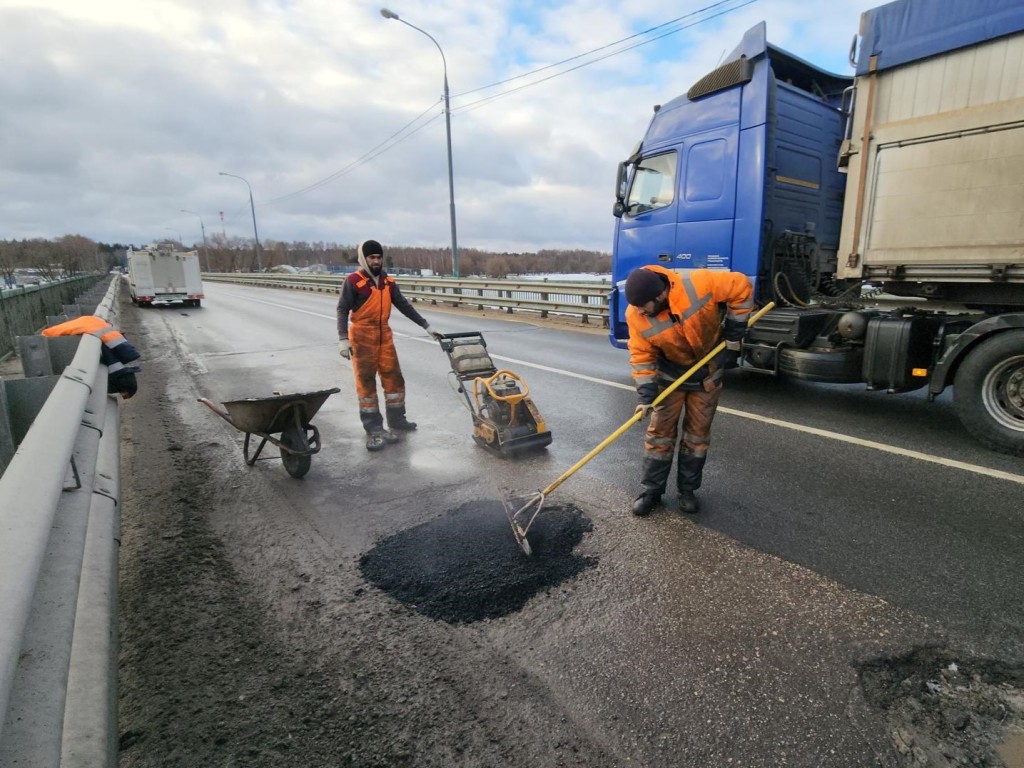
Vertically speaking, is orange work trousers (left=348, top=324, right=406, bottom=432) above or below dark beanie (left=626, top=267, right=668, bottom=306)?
below

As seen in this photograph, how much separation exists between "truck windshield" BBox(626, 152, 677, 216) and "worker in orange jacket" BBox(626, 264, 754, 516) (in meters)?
3.58

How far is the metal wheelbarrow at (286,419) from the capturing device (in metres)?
3.83

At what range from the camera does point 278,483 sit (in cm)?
407

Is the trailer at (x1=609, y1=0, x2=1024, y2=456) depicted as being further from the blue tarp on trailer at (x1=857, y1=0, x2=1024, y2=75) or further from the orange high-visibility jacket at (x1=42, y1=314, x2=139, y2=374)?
the orange high-visibility jacket at (x1=42, y1=314, x2=139, y2=374)

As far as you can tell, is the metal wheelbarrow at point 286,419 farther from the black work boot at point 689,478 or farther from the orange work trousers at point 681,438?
the black work boot at point 689,478

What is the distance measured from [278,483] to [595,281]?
1101cm

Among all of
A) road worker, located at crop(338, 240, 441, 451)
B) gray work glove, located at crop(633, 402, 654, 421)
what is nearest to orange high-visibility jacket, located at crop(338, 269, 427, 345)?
road worker, located at crop(338, 240, 441, 451)

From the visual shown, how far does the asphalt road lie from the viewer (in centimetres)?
194

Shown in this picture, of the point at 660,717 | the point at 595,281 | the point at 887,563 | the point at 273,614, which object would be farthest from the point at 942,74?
the point at 595,281

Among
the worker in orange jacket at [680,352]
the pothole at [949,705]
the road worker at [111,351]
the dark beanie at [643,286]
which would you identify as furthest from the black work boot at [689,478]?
the road worker at [111,351]

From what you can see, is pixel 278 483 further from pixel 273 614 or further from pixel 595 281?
pixel 595 281

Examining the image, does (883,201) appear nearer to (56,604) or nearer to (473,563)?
(473,563)

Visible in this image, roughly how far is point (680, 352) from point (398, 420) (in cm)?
284

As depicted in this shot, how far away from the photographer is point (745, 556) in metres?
2.91
